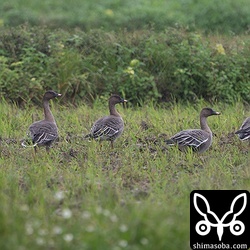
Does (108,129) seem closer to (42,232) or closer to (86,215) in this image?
(86,215)

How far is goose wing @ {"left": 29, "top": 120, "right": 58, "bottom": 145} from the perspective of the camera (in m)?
10.8

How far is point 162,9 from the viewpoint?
19.5 metres

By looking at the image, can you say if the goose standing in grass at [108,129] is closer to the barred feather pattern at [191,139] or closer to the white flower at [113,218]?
the barred feather pattern at [191,139]

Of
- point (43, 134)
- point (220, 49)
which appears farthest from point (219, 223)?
point (220, 49)

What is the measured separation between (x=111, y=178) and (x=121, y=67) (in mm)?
6124

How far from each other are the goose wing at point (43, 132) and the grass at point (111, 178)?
187 millimetres

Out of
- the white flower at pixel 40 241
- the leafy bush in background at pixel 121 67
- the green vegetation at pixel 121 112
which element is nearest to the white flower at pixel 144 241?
the green vegetation at pixel 121 112

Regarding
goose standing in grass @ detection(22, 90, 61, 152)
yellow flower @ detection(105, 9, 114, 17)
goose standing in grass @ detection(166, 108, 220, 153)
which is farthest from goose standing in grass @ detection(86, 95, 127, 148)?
yellow flower @ detection(105, 9, 114, 17)

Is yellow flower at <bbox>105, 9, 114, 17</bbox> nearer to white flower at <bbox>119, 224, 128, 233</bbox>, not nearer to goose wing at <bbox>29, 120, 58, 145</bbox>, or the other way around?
goose wing at <bbox>29, 120, 58, 145</bbox>

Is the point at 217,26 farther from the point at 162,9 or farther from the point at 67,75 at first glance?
the point at 67,75

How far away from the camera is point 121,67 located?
50.1ft

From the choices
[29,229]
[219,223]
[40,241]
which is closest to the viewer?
[40,241]

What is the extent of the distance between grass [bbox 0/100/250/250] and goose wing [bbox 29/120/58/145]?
0.61ft

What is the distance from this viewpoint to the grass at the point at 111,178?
696 centimetres
